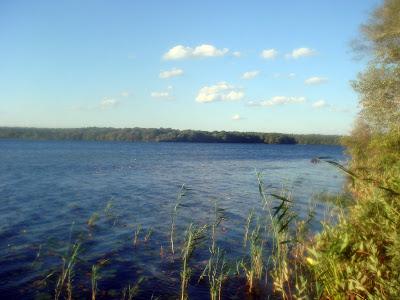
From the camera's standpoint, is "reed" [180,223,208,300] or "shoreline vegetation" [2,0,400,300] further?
"reed" [180,223,208,300]

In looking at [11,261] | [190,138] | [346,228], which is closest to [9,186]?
[11,261]

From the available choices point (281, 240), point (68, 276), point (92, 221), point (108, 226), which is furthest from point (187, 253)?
point (92, 221)

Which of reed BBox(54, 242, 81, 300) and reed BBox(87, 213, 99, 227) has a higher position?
reed BBox(54, 242, 81, 300)

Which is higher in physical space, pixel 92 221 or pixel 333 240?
pixel 333 240

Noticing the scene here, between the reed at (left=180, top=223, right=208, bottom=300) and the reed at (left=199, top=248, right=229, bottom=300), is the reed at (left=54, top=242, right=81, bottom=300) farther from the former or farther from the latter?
the reed at (left=199, top=248, right=229, bottom=300)

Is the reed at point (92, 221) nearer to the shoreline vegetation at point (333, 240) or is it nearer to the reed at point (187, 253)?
the shoreline vegetation at point (333, 240)

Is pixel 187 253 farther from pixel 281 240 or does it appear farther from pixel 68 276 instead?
pixel 68 276

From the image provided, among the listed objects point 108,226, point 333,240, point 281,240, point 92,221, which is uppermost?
point 333,240

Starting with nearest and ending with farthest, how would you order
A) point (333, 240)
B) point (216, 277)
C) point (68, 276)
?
1. point (333, 240)
2. point (68, 276)
3. point (216, 277)

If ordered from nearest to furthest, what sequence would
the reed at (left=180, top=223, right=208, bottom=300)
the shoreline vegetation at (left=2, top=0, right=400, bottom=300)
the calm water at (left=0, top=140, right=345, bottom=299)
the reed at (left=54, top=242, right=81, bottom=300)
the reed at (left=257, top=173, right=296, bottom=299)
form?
1. the shoreline vegetation at (left=2, top=0, right=400, bottom=300)
2. the reed at (left=257, top=173, right=296, bottom=299)
3. the reed at (left=54, top=242, right=81, bottom=300)
4. the reed at (left=180, top=223, right=208, bottom=300)
5. the calm water at (left=0, top=140, right=345, bottom=299)

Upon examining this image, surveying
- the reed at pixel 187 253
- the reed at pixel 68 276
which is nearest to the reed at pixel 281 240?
→ the reed at pixel 187 253

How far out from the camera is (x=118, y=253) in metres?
16.3

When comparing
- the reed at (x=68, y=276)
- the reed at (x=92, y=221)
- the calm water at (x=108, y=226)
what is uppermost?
the reed at (x=68, y=276)

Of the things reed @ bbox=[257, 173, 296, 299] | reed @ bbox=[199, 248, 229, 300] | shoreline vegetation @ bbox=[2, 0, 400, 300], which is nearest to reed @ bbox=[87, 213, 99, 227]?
shoreline vegetation @ bbox=[2, 0, 400, 300]
